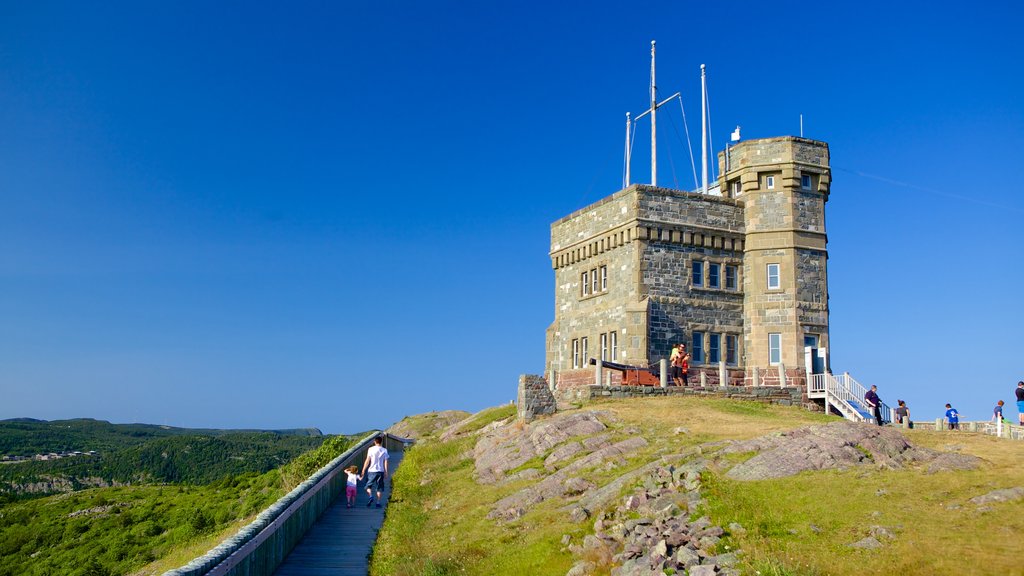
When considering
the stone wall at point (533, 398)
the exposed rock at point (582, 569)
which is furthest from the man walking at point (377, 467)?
the stone wall at point (533, 398)

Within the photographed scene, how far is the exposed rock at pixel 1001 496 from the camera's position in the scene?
39.4ft

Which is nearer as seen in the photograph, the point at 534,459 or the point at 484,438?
the point at 534,459

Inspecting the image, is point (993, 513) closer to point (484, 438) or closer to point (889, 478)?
point (889, 478)

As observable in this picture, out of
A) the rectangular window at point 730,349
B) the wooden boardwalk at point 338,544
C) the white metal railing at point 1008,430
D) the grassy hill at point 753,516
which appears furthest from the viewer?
the rectangular window at point 730,349

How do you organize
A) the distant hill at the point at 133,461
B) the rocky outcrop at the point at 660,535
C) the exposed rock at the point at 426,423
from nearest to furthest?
the rocky outcrop at the point at 660,535
the exposed rock at the point at 426,423
the distant hill at the point at 133,461

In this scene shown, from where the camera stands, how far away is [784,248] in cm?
3603

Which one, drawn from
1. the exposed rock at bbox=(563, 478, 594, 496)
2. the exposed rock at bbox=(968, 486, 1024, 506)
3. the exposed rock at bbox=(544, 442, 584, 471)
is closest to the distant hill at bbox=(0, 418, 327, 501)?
the exposed rock at bbox=(544, 442, 584, 471)

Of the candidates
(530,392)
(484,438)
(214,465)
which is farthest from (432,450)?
(214,465)

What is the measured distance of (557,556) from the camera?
42.7 feet

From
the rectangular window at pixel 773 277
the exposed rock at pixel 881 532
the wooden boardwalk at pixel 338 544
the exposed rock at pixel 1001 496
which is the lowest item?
the wooden boardwalk at pixel 338 544

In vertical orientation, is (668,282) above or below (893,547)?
above

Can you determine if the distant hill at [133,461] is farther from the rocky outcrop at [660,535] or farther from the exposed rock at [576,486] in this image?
the rocky outcrop at [660,535]

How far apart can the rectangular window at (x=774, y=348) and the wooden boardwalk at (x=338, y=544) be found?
20978 millimetres

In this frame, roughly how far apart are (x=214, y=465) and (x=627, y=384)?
81.2 metres
